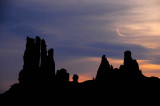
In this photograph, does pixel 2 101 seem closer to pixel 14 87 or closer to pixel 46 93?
pixel 14 87

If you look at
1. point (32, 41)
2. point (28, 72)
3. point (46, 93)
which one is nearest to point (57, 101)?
point (46, 93)

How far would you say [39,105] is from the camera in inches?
4429

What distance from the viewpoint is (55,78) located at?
120m

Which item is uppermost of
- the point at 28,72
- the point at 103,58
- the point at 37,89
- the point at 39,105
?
the point at 103,58

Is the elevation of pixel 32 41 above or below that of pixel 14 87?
above

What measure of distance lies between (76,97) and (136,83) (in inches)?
1013

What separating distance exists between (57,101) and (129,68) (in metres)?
35.3

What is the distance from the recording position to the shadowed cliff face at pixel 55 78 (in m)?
108

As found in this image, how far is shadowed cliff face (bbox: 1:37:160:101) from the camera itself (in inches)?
4262

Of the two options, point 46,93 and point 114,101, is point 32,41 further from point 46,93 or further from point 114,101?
point 114,101

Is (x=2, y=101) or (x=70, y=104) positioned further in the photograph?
(x=2, y=101)

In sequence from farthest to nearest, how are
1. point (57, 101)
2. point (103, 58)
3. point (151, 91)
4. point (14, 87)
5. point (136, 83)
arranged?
point (103, 58)
point (14, 87)
point (57, 101)
point (136, 83)
point (151, 91)

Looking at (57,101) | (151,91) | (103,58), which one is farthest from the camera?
(103,58)

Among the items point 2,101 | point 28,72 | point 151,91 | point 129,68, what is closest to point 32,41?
point 28,72
